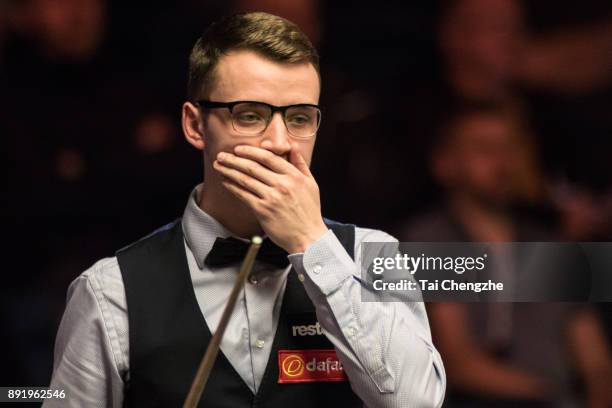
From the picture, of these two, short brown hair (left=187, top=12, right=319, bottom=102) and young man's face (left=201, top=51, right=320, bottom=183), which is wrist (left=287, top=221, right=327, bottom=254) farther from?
short brown hair (left=187, top=12, right=319, bottom=102)

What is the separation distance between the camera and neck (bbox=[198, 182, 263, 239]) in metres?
1.52

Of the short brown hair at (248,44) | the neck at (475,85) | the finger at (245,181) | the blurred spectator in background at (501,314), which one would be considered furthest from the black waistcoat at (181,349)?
the neck at (475,85)

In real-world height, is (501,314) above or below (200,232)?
below

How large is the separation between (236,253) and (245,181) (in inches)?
7.0

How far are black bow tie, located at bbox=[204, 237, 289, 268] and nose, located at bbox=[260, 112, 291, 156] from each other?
0.63 ft

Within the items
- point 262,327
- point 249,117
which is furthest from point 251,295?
point 249,117

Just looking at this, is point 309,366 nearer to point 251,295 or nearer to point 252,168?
point 251,295

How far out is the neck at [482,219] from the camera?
2.24 m

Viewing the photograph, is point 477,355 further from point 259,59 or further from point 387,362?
point 259,59

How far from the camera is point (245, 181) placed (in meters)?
1.39

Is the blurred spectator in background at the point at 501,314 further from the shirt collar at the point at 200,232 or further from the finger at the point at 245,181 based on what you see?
the finger at the point at 245,181

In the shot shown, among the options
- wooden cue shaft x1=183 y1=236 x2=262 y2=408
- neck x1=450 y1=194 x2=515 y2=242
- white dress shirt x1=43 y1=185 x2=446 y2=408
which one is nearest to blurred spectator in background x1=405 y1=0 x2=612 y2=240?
neck x1=450 y1=194 x2=515 y2=242

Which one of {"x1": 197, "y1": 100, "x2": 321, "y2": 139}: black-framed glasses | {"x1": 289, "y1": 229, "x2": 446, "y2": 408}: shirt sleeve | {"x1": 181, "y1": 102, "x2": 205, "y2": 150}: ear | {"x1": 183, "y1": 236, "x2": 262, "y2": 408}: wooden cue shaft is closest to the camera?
{"x1": 183, "y1": 236, "x2": 262, "y2": 408}: wooden cue shaft

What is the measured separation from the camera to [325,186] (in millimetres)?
2146
